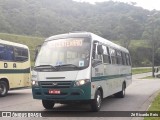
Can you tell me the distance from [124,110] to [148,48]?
74.7 m

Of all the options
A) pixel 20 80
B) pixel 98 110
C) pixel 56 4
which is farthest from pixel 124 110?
pixel 56 4

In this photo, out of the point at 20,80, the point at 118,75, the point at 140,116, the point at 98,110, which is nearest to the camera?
the point at 140,116

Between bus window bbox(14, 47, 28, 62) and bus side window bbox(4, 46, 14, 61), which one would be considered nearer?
bus side window bbox(4, 46, 14, 61)

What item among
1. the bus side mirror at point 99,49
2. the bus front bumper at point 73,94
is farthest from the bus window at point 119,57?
the bus front bumper at point 73,94

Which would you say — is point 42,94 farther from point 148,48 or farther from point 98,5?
point 98,5

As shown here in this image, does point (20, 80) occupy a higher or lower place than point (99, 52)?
lower

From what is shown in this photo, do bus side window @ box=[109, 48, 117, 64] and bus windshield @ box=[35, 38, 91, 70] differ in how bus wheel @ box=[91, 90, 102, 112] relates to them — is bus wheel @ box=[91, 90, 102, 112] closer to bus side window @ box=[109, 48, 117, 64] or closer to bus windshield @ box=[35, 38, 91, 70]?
bus windshield @ box=[35, 38, 91, 70]

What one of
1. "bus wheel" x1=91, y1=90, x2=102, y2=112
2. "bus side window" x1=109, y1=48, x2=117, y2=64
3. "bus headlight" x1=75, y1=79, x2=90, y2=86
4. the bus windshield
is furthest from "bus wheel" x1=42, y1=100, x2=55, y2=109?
"bus side window" x1=109, y1=48, x2=117, y2=64

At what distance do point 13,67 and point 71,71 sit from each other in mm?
8168

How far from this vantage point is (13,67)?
1889 cm

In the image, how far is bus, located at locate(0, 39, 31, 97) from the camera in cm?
1802

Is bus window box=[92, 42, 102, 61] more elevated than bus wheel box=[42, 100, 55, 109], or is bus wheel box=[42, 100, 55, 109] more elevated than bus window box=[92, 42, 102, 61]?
bus window box=[92, 42, 102, 61]

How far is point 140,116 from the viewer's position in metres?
11.4

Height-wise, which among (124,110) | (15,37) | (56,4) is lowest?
(124,110)
